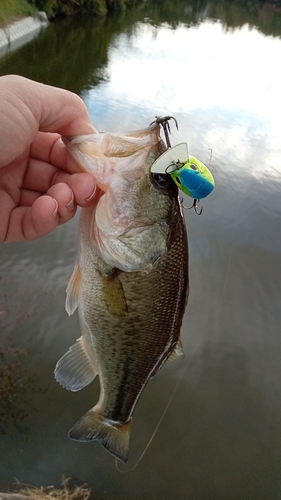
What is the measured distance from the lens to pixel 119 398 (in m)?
1.98

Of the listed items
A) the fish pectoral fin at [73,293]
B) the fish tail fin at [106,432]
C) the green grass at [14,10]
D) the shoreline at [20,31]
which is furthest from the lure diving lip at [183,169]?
the green grass at [14,10]

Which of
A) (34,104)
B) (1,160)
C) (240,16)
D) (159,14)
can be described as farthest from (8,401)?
(240,16)

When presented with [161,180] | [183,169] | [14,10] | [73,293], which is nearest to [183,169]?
[183,169]

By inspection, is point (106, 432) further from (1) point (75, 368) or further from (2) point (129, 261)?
(2) point (129, 261)

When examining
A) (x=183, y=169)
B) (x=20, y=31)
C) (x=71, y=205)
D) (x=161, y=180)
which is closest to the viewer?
(x=183, y=169)

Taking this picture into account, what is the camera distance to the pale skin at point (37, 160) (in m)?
1.63

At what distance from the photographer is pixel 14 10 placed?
15867mm

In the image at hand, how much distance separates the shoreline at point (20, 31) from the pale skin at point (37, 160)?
13.1 m

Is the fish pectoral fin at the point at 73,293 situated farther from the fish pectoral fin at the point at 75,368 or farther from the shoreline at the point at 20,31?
the shoreline at the point at 20,31

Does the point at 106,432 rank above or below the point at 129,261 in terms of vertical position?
below

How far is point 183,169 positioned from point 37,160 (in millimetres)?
896

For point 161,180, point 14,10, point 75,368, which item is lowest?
point 75,368

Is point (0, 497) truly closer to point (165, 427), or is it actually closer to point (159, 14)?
point (165, 427)

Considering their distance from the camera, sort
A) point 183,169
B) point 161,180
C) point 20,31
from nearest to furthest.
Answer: point 183,169 < point 161,180 < point 20,31
